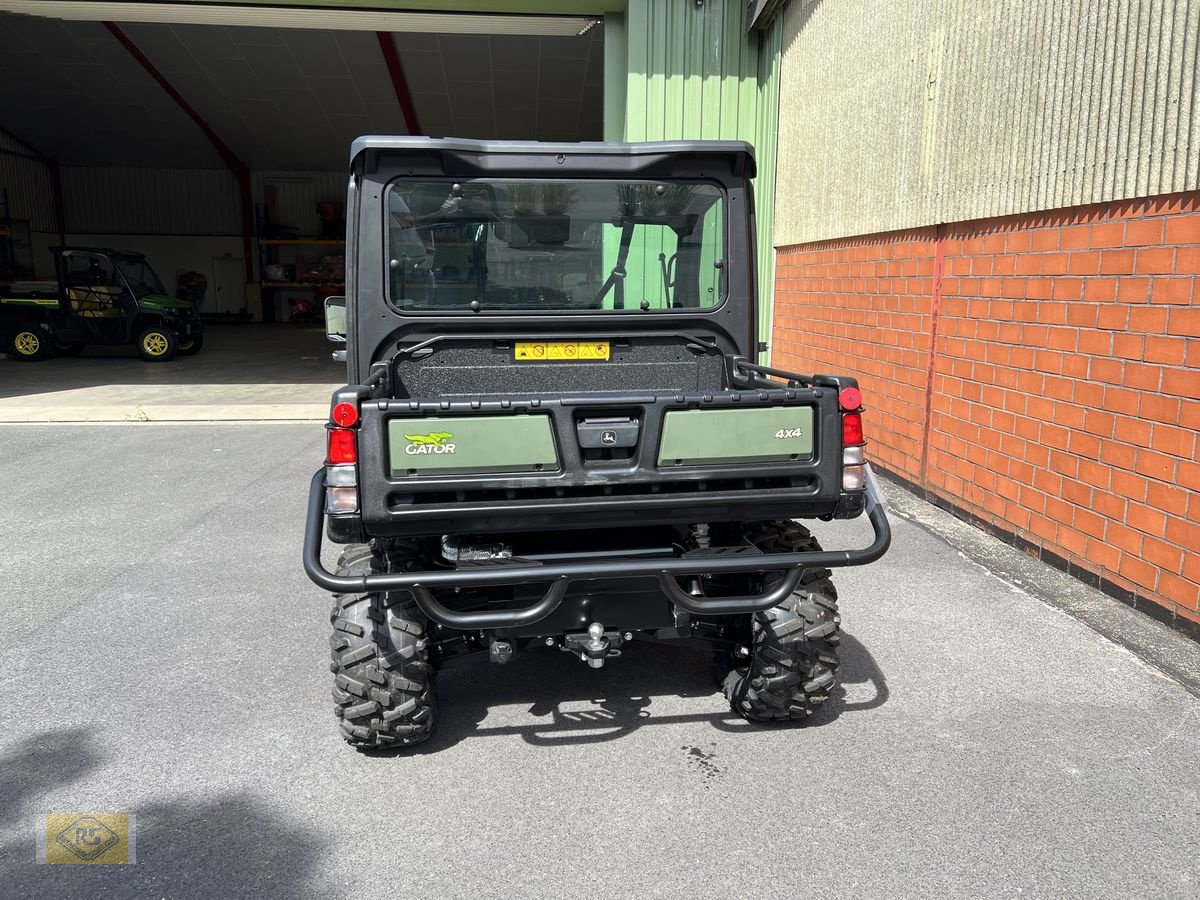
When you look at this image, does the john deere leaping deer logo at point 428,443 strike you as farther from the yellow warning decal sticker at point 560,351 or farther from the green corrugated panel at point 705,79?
the green corrugated panel at point 705,79

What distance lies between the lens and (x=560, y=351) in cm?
398

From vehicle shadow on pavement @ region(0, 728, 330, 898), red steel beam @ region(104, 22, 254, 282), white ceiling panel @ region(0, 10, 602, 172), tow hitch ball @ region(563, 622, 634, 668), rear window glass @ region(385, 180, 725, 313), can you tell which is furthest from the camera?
red steel beam @ region(104, 22, 254, 282)

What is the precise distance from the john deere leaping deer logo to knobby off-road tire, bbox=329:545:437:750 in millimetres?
643

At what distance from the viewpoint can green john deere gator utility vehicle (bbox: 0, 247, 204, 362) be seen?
17562mm

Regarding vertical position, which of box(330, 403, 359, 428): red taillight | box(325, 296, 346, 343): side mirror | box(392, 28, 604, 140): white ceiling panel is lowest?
box(330, 403, 359, 428): red taillight

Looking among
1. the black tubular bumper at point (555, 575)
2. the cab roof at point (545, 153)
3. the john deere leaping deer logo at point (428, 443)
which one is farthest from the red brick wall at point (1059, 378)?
the john deere leaping deer logo at point (428, 443)

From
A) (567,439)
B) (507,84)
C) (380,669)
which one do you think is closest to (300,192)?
(507,84)

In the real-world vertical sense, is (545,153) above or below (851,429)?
above

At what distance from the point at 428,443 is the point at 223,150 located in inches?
1087

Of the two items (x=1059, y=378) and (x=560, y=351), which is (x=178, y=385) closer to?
(x=560, y=351)

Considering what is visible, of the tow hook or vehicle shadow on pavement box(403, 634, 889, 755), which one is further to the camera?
vehicle shadow on pavement box(403, 634, 889, 755)

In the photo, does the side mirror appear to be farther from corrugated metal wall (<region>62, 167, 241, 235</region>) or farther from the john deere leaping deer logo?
corrugated metal wall (<region>62, 167, 241, 235</region>)

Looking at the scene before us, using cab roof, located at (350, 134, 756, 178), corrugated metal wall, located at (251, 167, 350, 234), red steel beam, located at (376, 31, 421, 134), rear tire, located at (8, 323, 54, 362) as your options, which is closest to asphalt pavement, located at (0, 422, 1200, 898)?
cab roof, located at (350, 134, 756, 178)

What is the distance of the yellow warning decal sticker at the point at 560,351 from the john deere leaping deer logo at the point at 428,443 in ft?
3.60
